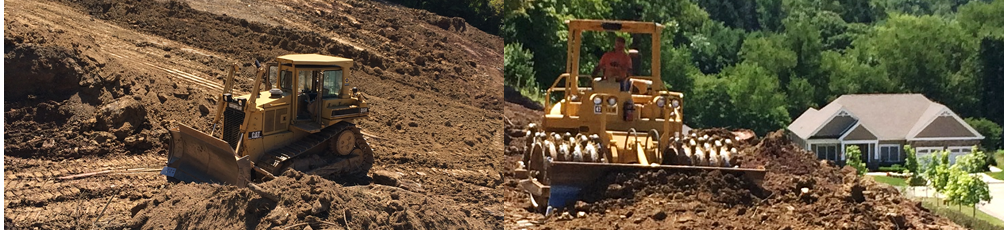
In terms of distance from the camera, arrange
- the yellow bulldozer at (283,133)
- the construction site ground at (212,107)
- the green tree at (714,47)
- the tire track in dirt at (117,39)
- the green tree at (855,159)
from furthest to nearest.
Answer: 1. the green tree at (714,47)
2. the green tree at (855,159)
3. the tire track in dirt at (117,39)
4. the yellow bulldozer at (283,133)
5. the construction site ground at (212,107)

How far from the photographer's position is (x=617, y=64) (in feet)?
49.3

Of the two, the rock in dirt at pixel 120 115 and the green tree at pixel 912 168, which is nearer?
the rock in dirt at pixel 120 115

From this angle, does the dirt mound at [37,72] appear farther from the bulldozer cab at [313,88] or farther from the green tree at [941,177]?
the green tree at [941,177]

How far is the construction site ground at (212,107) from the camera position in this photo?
480 inches

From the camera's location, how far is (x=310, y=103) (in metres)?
14.9

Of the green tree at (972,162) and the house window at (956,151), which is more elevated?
the house window at (956,151)

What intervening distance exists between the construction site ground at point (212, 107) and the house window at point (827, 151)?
10.2 m

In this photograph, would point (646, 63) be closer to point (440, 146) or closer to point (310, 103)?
point (440, 146)

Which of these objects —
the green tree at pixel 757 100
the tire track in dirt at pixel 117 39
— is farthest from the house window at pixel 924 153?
the tire track in dirt at pixel 117 39

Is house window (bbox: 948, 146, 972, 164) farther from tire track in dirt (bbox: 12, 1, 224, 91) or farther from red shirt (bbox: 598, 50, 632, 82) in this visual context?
tire track in dirt (bbox: 12, 1, 224, 91)

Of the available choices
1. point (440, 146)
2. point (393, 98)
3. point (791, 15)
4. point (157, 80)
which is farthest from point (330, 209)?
point (791, 15)

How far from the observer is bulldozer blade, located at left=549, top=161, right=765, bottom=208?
12.9 meters

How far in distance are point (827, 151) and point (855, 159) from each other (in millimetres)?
1816

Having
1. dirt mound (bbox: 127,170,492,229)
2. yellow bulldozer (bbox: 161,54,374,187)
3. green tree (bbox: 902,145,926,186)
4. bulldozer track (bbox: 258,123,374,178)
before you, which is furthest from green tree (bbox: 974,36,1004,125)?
dirt mound (bbox: 127,170,492,229)
